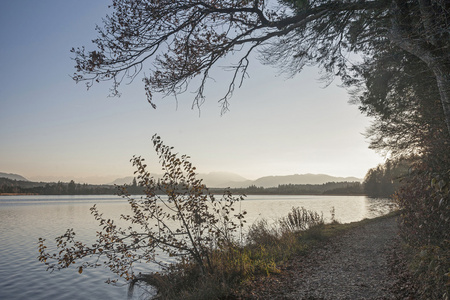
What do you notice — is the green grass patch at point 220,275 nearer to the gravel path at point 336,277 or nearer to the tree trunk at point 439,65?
the gravel path at point 336,277

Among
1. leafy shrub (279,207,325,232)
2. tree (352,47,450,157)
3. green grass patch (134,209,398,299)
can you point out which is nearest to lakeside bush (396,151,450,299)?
tree (352,47,450,157)

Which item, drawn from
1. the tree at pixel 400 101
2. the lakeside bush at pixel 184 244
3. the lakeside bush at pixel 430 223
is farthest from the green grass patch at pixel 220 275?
the tree at pixel 400 101

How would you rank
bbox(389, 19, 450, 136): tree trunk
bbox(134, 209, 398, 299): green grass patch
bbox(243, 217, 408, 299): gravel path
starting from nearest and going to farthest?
bbox(389, 19, 450, 136): tree trunk, bbox(243, 217, 408, 299): gravel path, bbox(134, 209, 398, 299): green grass patch

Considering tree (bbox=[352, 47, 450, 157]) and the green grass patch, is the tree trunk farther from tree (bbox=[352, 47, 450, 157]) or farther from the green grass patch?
the green grass patch

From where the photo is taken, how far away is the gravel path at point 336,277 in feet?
18.7

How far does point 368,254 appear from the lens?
8.93 metres

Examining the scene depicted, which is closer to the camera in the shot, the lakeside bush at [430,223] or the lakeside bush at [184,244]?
the lakeside bush at [430,223]

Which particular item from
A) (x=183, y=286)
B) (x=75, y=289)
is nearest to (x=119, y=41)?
(x=183, y=286)

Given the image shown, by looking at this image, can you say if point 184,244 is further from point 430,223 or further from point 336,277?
point 430,223

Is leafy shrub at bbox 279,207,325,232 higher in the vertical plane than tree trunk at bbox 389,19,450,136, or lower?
lower

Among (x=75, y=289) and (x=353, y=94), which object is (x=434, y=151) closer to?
(x=353, y=94)

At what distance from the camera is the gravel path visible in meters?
5.69

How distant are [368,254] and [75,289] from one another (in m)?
9.13

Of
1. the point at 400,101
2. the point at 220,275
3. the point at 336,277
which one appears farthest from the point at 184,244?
the point at 400,101
